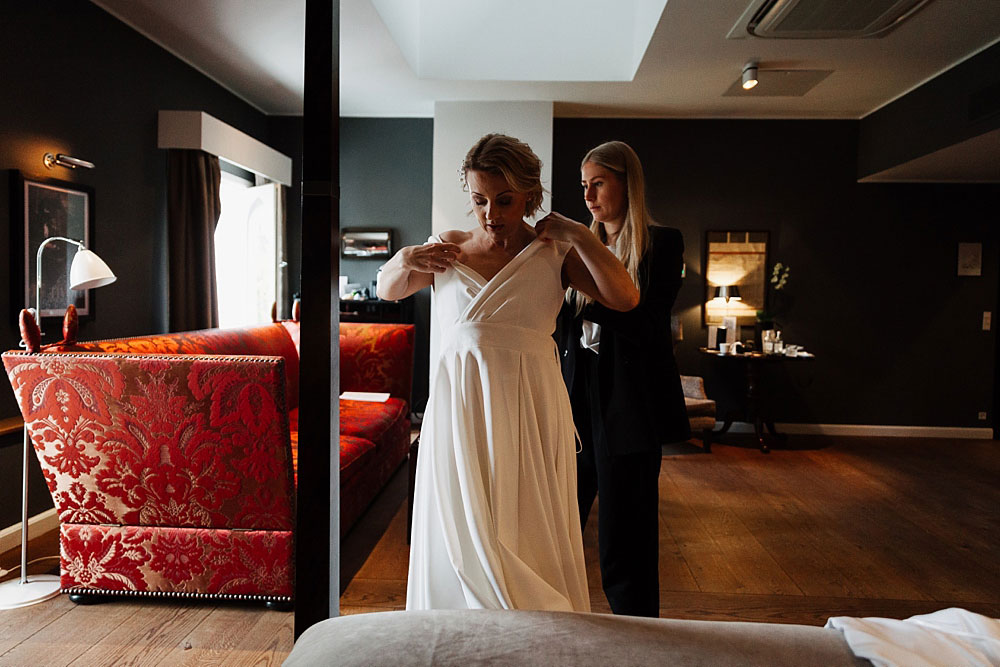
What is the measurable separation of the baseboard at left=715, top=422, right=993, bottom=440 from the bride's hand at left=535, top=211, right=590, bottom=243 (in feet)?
16.9

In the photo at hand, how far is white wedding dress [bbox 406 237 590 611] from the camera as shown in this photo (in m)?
1.48

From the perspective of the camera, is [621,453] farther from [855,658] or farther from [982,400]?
[982,400]

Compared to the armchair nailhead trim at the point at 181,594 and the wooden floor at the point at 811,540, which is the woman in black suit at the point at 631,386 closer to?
the wooden floor at the point at 811,540

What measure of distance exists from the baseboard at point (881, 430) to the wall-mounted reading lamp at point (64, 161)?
535 cm

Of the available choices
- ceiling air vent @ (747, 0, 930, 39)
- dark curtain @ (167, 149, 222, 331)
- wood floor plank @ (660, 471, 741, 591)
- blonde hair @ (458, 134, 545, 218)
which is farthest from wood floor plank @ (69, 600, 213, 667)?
ceiling air vent @ (747, 0, 930, 39)

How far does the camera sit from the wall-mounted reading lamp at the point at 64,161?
3620 millimetres

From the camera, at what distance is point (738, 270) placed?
6.27m

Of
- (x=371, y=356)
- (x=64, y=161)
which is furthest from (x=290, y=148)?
(x=371, y=356)

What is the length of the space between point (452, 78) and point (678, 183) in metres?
2.36

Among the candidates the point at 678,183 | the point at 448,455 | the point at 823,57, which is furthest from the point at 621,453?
the point at 678,183

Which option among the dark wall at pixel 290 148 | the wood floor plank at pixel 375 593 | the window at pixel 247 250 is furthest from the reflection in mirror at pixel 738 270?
the wood floor plank at pixel 375 593

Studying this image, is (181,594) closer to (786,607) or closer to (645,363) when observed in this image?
(645,363)

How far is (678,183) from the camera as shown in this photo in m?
6.31

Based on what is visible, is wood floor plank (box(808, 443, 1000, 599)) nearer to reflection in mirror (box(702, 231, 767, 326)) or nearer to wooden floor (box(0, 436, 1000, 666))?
wooden floor (box(0, 436, 1000, 666))
